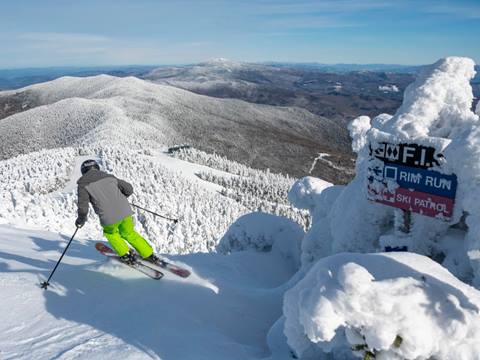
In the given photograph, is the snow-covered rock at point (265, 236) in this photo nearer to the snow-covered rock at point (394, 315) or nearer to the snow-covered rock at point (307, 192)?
the snow-covered rock at point (307, 192)

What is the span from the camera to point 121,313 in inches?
267

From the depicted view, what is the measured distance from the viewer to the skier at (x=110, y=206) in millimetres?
8096

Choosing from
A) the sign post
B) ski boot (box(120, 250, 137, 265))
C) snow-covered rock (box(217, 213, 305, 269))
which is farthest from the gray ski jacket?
snow-covered rock (box(217, 213, 305, 269))

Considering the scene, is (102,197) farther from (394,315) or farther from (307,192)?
(307,192)

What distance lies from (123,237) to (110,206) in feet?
2.68

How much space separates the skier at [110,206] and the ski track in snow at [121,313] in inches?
20.5

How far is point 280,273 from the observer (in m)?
13.1

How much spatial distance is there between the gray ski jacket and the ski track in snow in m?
1.14

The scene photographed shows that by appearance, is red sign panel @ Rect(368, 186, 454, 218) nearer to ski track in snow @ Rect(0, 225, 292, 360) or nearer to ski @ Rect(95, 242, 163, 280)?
ski track in snow @ Rect(0, 225, 292, 360)

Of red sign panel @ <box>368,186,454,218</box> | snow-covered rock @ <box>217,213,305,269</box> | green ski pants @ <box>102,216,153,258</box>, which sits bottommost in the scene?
snow-covered rock @ <box>217,213,305,269</box>

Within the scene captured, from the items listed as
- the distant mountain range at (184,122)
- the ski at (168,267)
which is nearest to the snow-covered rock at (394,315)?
the ski at (168,267)

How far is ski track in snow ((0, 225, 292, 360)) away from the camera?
569cm

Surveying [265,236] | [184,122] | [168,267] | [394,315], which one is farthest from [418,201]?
[184,122]

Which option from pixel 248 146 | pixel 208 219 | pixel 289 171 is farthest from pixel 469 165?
pixel 248 146
